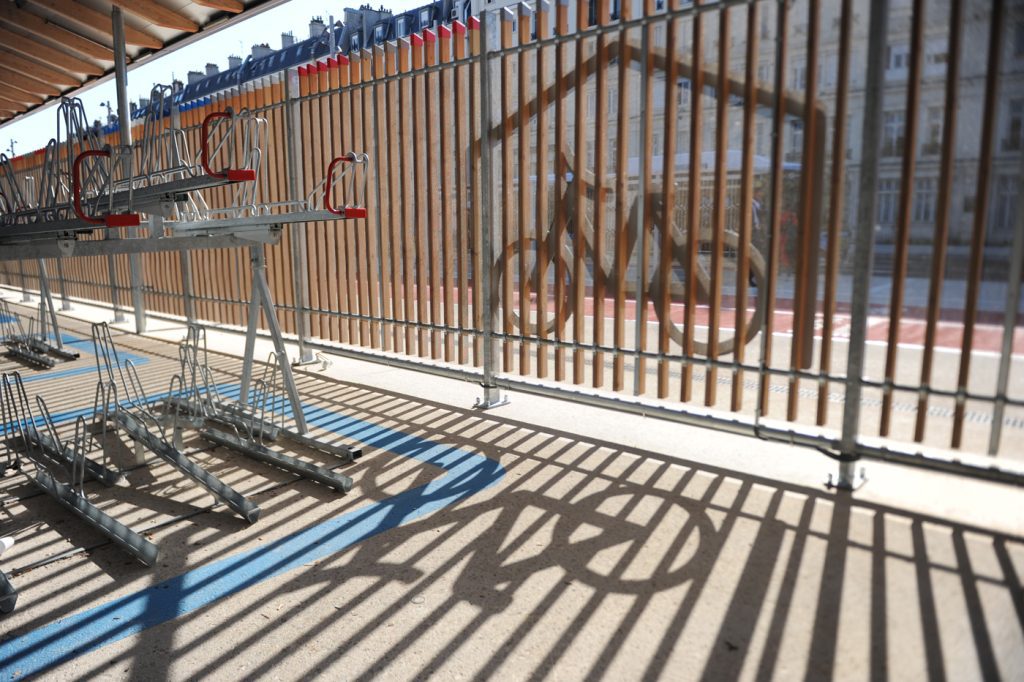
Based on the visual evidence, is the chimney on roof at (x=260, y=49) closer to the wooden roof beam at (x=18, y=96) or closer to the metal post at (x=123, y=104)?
the wooden roof beam at (x=18, y=96)

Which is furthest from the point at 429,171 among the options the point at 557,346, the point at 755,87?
the point at 755,87

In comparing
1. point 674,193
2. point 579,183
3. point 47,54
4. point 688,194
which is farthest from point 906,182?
point 47,54

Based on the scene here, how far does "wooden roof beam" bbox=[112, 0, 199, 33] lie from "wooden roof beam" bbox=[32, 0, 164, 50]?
0.68 m

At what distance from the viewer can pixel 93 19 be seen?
9000 mm

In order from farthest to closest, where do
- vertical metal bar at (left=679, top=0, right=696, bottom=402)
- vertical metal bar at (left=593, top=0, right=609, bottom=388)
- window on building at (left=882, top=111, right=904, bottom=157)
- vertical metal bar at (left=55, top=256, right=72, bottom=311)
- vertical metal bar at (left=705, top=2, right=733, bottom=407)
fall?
vertical metal bar at (left=55, top=256, right=72, bottom=311), vertical metal bar at (left=593, top=0, right=609, bottom=388), vertical metal bar at (left=679, top=0, right=696, bottom=402), vertical metal bar at (left=705, top=2, right=733, bottom=407), window on building at (left=882, top=111, right=904, bottom=157)

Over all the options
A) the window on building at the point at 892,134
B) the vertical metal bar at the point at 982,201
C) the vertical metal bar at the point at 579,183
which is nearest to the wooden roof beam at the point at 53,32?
the vertical metal bar at the point at 579,183

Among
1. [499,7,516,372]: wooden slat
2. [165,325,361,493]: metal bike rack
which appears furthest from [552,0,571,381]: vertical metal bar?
[165,325,361,493]: metal bike rack

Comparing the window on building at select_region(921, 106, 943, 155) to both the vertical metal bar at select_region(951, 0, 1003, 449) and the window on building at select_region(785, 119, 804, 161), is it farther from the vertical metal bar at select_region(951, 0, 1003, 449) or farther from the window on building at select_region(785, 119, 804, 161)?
the window on building at select_region(785, 119, 804, 161)

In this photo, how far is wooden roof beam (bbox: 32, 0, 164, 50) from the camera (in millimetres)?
8448

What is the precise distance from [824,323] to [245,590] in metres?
3.42

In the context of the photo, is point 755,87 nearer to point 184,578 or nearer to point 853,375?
point 853,375

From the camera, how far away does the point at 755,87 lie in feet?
14.1

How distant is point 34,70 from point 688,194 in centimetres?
1134

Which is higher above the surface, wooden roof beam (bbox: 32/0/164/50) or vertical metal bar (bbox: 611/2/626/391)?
wooden roof beam (bbox: 32/0/164/50)
